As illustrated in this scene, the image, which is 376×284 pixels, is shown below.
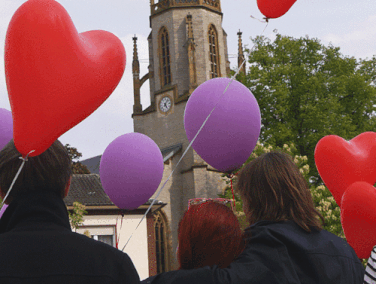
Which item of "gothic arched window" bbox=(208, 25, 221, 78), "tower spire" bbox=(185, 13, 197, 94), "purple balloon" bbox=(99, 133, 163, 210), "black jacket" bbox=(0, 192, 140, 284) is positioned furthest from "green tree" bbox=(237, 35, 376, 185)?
"black jacket" bbox=(0, 192, 140, 284)

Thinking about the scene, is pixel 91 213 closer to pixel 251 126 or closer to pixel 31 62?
pixel 251 126

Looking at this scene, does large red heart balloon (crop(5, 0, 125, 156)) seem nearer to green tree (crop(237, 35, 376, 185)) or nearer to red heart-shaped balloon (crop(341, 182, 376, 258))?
red heart-shaped balloon (crop(341, 182, 376, 258))

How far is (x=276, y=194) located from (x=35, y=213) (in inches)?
46.3

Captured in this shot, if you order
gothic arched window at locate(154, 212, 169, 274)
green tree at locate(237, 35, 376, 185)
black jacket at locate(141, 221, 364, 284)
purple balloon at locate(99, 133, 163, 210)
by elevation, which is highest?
green tree at locate(237, 35, 376, 185)

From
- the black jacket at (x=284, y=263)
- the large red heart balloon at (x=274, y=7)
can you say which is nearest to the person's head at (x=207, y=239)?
the black jacket at (x=284, y=263)

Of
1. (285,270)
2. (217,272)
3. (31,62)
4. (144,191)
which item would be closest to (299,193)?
(285,270)

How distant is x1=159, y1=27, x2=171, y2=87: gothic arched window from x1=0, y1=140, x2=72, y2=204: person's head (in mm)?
35870

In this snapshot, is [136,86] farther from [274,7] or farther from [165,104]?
[274,7]

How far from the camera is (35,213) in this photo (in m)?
2.02

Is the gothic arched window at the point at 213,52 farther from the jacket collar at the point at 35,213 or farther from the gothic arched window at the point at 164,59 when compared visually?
the jacket collar at the point at 35,213

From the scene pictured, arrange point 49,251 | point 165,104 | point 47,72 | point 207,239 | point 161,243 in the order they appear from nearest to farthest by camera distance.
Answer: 1. point 49,251
2. point 207,239
3. point 47,72
4. point 161,243
5. point 165,104

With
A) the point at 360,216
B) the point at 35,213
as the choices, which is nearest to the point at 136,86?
the point at 360,216

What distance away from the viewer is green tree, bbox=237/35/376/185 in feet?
68.5

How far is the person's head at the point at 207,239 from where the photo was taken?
221cm
